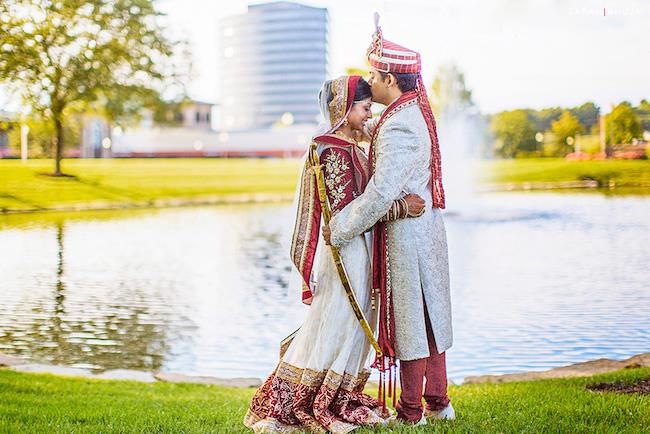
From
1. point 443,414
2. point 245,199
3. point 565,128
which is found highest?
point 565,128

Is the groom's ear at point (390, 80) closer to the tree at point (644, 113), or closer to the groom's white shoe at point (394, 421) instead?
the groom's white shoe at point (394, 421)

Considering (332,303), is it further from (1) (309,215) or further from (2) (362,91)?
(2) (362,91)

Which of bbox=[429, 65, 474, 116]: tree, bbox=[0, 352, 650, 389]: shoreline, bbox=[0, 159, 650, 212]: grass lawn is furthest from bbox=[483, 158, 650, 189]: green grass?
bbox=[0, 352, 650, 389]: shoreline

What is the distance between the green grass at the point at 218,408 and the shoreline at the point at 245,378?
0.98 ft

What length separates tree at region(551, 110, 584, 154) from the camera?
11.7 metres

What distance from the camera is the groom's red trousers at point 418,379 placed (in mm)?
3166

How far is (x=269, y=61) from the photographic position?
621 inches

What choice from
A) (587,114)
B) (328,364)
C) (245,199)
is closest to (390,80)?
(328,364)

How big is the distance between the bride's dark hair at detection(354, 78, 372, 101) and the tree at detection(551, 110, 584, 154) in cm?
878

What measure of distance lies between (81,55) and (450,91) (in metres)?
9.77

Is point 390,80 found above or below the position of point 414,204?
above

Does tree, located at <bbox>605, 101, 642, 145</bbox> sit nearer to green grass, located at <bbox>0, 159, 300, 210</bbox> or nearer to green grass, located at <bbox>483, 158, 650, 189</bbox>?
green grass, located at <bbox>483, 158, 650, 189</bbox>

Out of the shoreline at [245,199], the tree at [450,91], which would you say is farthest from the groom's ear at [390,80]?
the tree at [450,91]

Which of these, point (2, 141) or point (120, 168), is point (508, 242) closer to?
point (120, 168)
